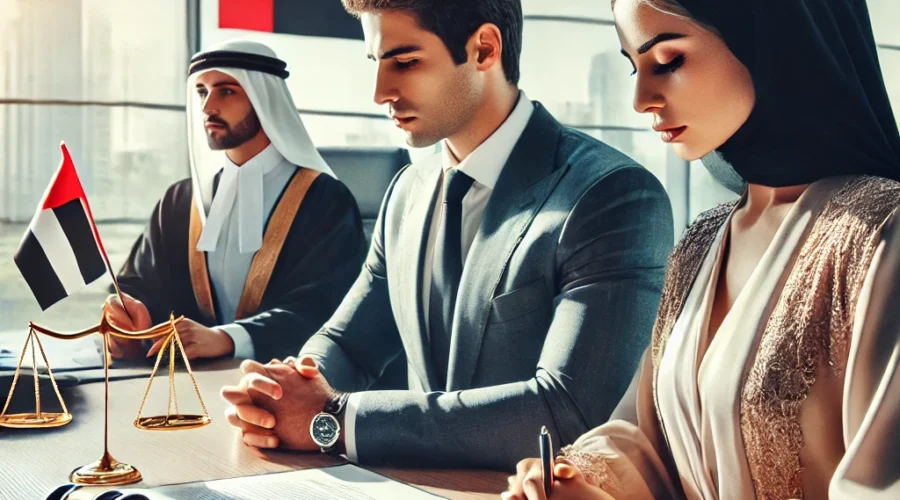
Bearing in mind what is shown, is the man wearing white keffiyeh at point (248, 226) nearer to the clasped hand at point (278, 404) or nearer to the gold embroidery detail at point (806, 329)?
the clasped hand at point (278, 404)

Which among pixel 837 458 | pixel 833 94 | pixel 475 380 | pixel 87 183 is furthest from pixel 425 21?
pixel 87 183

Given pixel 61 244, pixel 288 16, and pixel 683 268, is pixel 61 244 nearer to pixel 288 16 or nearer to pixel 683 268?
pixel 683 268

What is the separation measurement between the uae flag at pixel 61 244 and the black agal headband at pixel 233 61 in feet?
3.96

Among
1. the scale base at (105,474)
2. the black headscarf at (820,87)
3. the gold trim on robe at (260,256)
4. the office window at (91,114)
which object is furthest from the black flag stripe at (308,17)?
the black headscarf at (820,87)

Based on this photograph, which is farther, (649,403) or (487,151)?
(487,151)

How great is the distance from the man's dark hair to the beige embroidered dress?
2.86 ft

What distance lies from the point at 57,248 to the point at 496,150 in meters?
0.87

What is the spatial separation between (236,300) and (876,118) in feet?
6.79

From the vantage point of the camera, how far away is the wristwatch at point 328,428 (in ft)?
5.38

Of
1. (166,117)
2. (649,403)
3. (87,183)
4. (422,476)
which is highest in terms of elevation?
(166,117)

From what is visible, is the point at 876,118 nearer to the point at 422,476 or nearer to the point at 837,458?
the point at 837,458

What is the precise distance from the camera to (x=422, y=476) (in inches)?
60.4

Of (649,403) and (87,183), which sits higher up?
(87,183)

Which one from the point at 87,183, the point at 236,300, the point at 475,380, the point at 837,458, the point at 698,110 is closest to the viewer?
the point at 837,458
